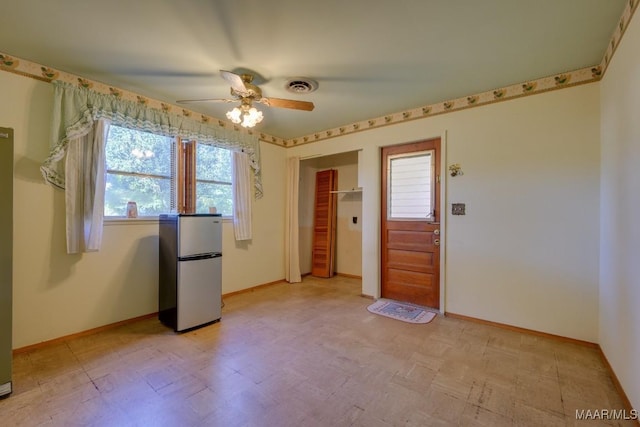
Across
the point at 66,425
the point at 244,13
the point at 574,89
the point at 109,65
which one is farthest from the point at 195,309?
the point at 574,89

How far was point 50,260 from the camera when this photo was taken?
2.54 meters

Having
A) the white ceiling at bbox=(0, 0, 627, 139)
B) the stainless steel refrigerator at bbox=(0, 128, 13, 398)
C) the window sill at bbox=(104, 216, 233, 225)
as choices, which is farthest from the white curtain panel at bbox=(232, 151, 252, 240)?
the stainless steel refrigerator at bbox=(0, 128, 13, 398)

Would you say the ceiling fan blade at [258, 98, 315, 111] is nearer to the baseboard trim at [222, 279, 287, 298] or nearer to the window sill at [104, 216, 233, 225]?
the window sill at [104, 216, 233, 225]

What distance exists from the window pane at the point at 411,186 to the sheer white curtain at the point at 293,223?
1698 millimetres

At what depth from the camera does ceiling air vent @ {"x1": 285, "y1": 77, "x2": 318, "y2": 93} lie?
2.70 metres

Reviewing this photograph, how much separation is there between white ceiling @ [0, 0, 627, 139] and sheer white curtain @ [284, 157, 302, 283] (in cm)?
193

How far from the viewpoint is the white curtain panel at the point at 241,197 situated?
3996mm

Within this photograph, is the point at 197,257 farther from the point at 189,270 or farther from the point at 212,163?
the point at 212,163

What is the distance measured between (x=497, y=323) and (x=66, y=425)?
143 inches

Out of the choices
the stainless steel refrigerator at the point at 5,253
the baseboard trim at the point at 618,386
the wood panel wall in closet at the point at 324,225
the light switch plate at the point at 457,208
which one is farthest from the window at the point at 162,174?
the baseboard trim at the point at 618,386

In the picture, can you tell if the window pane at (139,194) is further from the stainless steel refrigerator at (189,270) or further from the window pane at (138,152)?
the stainless steel refrigerator at (189,270)

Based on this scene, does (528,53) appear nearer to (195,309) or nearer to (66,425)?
(195,309)

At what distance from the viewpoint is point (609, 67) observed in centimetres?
220

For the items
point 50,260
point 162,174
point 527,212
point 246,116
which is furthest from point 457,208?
point 50,260
